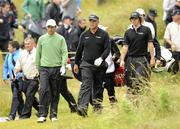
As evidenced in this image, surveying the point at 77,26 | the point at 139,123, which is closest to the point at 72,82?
the point at 77,26

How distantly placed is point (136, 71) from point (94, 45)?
108cm


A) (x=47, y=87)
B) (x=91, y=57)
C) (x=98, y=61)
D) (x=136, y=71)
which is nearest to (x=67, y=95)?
(x=47, y=87)

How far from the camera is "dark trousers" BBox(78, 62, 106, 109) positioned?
1675cm

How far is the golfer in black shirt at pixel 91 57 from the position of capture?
54.9 feet

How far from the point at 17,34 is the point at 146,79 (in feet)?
48.8

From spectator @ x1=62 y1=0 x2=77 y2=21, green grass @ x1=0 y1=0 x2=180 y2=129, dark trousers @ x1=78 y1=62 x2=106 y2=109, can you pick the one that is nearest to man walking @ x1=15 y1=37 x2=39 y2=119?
green grass @ x1=0 y1=0 x2=180 y2=129

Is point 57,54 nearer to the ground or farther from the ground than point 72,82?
Answer: farther from the ground

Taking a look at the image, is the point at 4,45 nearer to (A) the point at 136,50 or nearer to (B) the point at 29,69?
(B) the point at 29,69

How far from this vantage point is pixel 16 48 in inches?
770

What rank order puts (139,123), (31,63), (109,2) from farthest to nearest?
(109,2), (31,63), (139,123)

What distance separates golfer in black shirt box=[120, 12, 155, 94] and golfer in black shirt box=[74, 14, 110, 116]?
1.74 ft

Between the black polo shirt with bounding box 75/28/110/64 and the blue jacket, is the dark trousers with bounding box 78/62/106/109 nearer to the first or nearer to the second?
the black polo shirt with bounding box 75/28/110/64

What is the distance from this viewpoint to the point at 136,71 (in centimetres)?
1688

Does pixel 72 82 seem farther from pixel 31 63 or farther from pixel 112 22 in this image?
pixel 112 22
